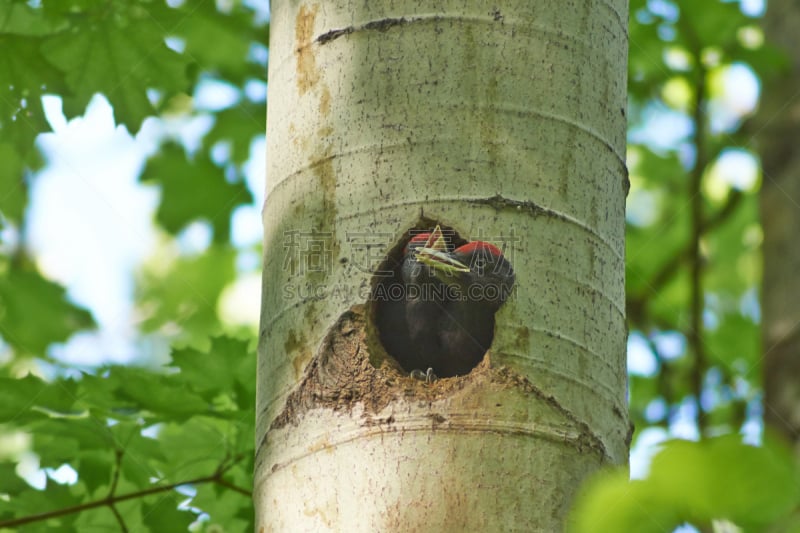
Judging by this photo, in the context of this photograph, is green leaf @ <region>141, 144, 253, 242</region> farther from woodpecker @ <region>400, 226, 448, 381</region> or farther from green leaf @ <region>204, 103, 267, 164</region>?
woodpecker @ <region>400, 226, 448, 381</region>

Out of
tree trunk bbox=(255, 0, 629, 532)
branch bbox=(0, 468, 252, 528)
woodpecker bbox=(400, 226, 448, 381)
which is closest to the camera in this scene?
tree trunk bbox=(255, 0, 629, 532)

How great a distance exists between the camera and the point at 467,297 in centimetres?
215

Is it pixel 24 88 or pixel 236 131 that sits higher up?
pixel 236 131

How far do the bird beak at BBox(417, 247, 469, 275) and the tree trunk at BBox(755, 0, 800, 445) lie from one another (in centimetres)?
222

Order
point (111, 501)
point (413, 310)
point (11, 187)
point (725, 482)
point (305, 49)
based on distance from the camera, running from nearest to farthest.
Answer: point (725, 482), point (305, 49), point (413, 310), point (111, 501), point (11, 187)

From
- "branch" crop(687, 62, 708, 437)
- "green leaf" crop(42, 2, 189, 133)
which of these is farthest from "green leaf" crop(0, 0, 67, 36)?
"branch" crop(687, 62, 708, 437)

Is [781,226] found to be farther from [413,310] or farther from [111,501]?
[111,501]

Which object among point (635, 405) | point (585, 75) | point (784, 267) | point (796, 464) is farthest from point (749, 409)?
point (796, 464)

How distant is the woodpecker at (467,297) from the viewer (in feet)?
5.57

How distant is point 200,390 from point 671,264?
356cm

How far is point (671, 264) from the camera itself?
5465 mm

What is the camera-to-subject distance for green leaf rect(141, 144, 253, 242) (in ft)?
17.2

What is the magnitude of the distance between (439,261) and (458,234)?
0.45 m

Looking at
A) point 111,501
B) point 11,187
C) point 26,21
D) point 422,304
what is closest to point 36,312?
point 11,187
